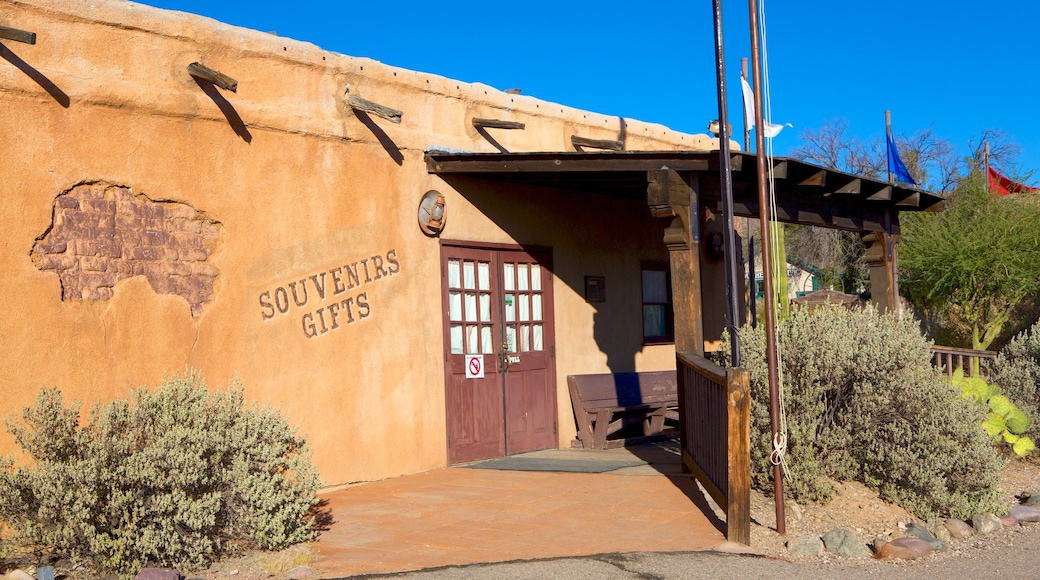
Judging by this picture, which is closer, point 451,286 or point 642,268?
point 451,286

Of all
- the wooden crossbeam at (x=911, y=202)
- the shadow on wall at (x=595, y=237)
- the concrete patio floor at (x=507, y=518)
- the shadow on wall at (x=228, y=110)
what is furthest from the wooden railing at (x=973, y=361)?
the shadow on wall at (x=228, y=110)

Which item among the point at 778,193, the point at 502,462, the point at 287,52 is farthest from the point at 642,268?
the point at 287,52

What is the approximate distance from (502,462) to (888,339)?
12.4 feet

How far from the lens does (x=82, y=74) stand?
693 centimetres

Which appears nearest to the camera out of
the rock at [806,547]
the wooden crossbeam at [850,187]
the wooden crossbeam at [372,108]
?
the rock at [806,547]

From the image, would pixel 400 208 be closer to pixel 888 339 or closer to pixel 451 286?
pixel 451 286

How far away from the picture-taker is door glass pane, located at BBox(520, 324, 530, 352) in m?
10.5

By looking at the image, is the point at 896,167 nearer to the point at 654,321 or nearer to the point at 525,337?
the point at 654,321

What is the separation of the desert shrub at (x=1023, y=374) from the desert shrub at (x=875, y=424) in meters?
3.10

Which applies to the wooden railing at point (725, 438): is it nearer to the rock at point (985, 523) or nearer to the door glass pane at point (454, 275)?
the rock at point (985, 523)

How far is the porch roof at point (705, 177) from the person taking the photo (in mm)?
8422

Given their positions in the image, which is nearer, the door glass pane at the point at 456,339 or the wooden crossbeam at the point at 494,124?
the door glass pane at the point at 456,339

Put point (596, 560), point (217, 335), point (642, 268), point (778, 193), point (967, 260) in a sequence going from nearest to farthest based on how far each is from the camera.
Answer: point (596, 560) < point (217, 335) < point (778, 193) < point (642, 268) < point (967, 260)

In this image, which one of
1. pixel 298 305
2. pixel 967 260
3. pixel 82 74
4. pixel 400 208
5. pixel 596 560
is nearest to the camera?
pixel 596 560
